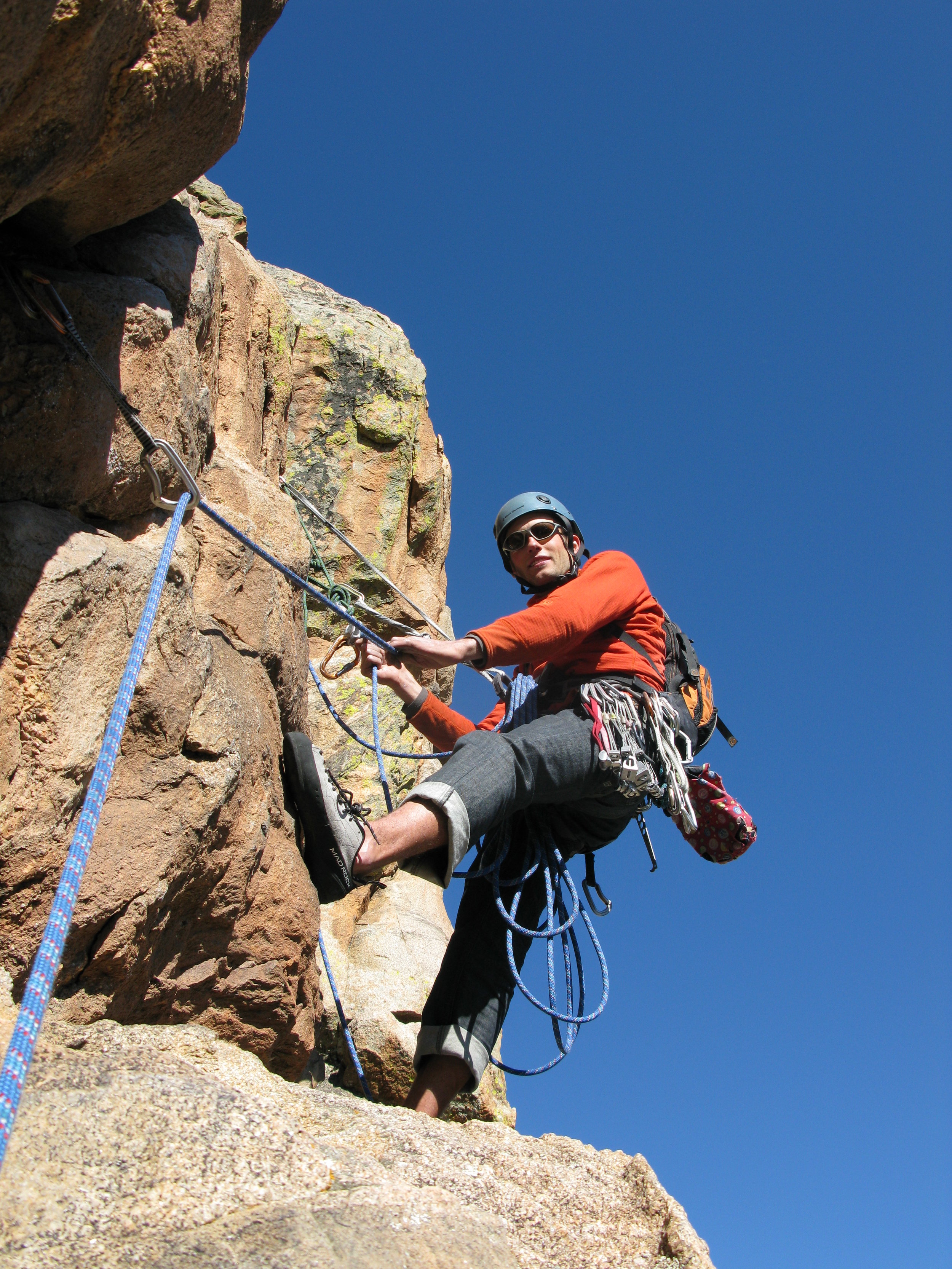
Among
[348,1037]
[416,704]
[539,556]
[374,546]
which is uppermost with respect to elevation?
[374,546]

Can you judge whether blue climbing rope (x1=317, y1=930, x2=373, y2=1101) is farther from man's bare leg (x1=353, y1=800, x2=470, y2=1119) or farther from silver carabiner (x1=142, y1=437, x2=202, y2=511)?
silver carabiner (x1=142, y1=437, x2=202, y2=511)

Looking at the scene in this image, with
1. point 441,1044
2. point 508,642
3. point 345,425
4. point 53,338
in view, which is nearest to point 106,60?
point 53,338

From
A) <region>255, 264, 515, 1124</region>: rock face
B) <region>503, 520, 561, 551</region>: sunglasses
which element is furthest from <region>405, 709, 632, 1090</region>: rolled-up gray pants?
<region>255, 264, 515, 1124</region>: rock face

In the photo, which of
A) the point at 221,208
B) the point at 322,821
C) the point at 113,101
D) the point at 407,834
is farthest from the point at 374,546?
the point at 113,101

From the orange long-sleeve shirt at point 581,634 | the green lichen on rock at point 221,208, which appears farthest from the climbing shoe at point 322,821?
the green lichen on rock at point 221,208

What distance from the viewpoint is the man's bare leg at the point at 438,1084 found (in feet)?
12.2

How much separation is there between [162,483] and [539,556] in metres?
1.79

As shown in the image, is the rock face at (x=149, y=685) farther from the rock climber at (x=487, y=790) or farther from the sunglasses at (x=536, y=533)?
the sunglasses at (x=536, y=533)

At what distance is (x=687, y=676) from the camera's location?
453 cm

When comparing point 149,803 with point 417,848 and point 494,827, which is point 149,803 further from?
point 494,827

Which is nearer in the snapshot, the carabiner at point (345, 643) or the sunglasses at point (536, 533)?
the carabiner at point (345, 643)

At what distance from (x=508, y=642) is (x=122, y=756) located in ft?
4.53

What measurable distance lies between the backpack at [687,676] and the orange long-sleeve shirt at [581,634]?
5cm

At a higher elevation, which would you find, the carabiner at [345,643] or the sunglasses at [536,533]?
the sunglasses at [536,533]
